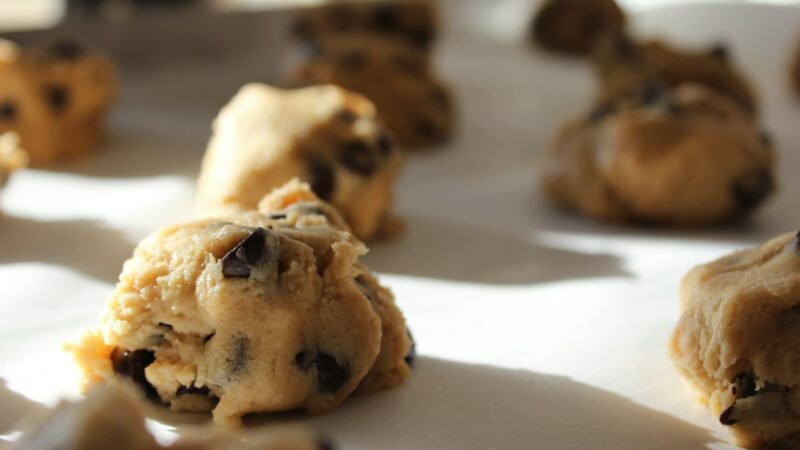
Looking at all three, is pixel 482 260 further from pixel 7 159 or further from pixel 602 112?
pixel 7 159

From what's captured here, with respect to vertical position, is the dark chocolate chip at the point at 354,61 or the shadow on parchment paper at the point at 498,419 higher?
the dark chocolate chip at the point at 354,61

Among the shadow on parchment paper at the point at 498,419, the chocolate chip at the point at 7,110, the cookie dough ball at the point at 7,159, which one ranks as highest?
the chocolate chip at the point at 7,110

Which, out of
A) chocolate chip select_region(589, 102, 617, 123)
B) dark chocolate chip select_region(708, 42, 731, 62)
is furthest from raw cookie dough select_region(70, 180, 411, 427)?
dark chocolate chip select_region(708, 42, 731, 62)

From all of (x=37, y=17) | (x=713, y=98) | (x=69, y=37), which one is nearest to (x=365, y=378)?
(x=713, y=98)

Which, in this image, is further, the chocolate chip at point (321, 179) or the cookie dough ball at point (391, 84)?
the cookie dough ball at point (391, 84)

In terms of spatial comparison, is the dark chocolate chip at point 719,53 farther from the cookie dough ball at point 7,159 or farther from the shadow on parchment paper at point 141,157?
the cookie dough ball at point 7,159

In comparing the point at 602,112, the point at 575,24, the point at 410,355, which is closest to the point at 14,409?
the point at 410,355

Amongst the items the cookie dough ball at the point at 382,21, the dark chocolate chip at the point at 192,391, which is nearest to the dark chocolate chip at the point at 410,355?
the dark chocolate chip at the point at 192,391
